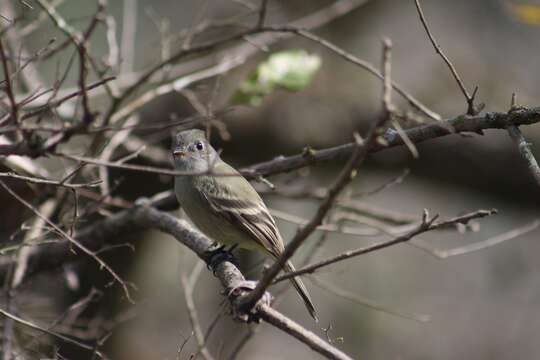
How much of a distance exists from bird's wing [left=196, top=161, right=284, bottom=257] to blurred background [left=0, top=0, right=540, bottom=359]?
0.25 m

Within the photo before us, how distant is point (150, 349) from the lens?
7.55 metres

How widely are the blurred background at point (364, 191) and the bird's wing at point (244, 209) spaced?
9.8 inches

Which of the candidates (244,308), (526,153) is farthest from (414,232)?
(244,308)

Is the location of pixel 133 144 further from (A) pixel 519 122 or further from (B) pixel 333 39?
(B) pixel 333 39

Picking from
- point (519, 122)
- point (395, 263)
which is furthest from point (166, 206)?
point (395, 263)

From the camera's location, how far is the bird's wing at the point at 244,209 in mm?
4113

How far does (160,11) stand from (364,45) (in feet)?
11.0

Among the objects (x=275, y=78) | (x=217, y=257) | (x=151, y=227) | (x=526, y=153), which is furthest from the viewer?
(x=275, y=78)

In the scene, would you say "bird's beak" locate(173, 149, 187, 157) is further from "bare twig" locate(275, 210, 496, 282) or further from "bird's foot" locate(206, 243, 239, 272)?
"bare twig" locate(275, 210, 496, 282)

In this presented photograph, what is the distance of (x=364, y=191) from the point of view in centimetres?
751

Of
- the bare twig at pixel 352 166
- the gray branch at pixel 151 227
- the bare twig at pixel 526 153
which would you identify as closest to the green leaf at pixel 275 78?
the gray branch at pixel 151 227

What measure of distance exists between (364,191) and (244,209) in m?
3.46

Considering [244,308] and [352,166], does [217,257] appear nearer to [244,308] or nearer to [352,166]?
[244,308]

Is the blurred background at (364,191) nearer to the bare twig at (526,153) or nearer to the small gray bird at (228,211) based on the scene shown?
the small gray bird at (228,211)
